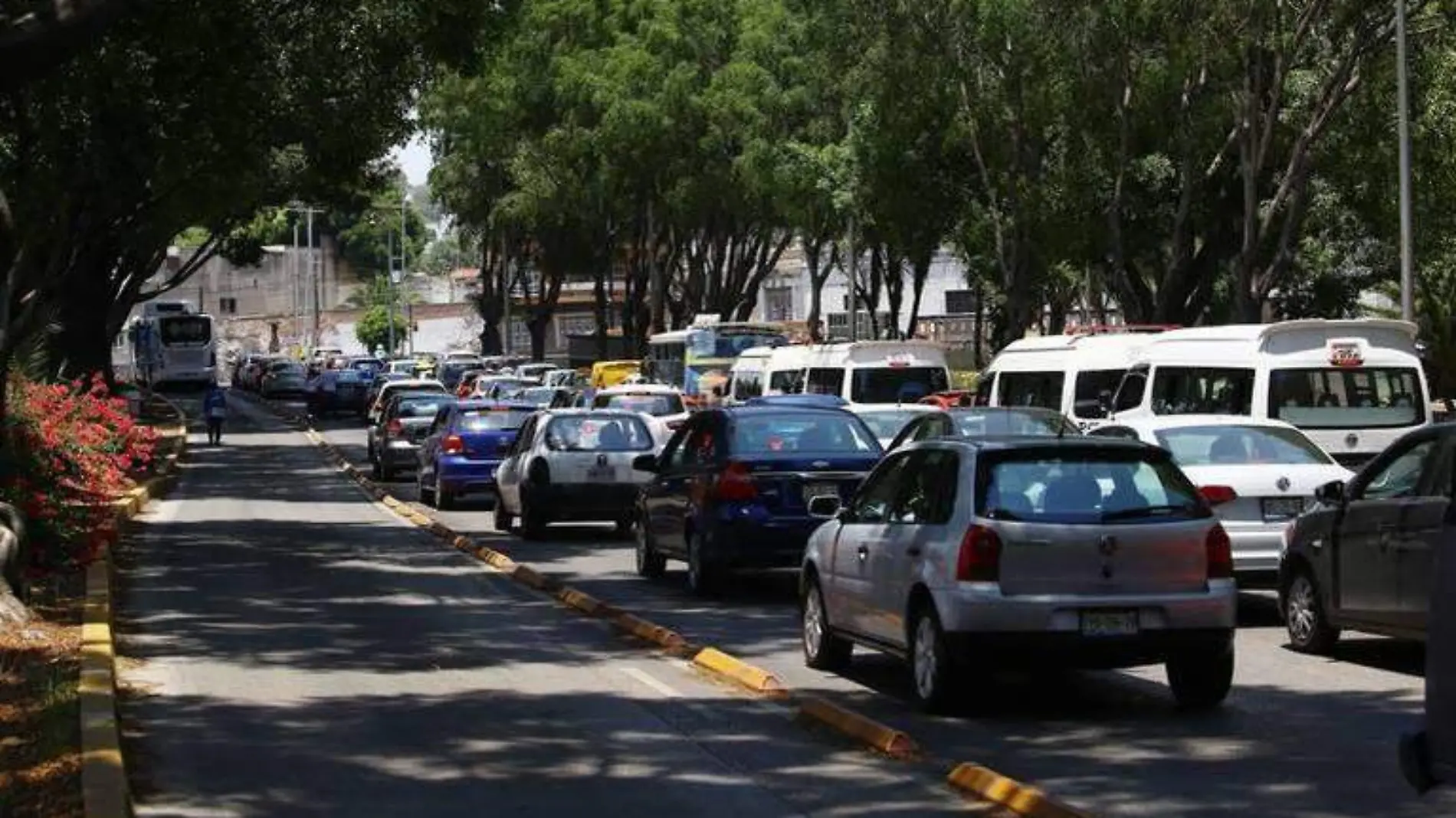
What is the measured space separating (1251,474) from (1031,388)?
41.4 feet

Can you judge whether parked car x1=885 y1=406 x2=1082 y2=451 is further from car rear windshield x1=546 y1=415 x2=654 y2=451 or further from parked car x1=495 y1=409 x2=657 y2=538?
car rear windshield x1=546 y1=415 x2=654 y2=451

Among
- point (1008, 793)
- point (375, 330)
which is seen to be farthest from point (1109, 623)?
point (375, 330)

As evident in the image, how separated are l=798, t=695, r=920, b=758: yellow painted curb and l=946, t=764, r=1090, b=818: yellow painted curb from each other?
650mm

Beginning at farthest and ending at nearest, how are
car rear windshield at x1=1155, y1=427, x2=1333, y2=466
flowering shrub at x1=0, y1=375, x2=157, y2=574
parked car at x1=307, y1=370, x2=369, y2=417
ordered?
parked car at x1=307, y1=370, x2=369, y2=417 < flowering shrub at x1=0, y1=375, x2=157, y2=574 < car rear windshield at x1=1155, y1=427, x2=1333, y2=466

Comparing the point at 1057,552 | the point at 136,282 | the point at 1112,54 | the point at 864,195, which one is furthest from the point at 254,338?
the point at 1057,552

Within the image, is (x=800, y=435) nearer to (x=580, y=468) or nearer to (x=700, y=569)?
(x=700, y=569)

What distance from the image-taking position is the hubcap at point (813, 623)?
14.4 meters

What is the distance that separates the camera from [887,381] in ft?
108

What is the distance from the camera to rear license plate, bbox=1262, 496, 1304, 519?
1692 centimetres

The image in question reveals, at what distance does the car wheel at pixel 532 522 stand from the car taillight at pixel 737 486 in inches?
293

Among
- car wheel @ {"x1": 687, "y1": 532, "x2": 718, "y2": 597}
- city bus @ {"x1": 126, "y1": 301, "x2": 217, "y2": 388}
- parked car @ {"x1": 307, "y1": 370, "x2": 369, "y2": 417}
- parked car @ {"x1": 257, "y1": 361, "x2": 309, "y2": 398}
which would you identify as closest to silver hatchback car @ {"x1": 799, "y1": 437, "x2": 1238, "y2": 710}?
car wheel @ {"x1": 687, "y1": 532, "x2": 718, "y2": 597}

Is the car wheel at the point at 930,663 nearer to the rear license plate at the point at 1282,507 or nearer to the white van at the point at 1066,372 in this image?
the rear license plate at the point at 1282,507

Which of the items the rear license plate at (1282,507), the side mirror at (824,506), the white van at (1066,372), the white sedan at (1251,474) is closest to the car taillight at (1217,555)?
the side mirror at (824,506)

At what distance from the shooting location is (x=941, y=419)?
72.7 feet
